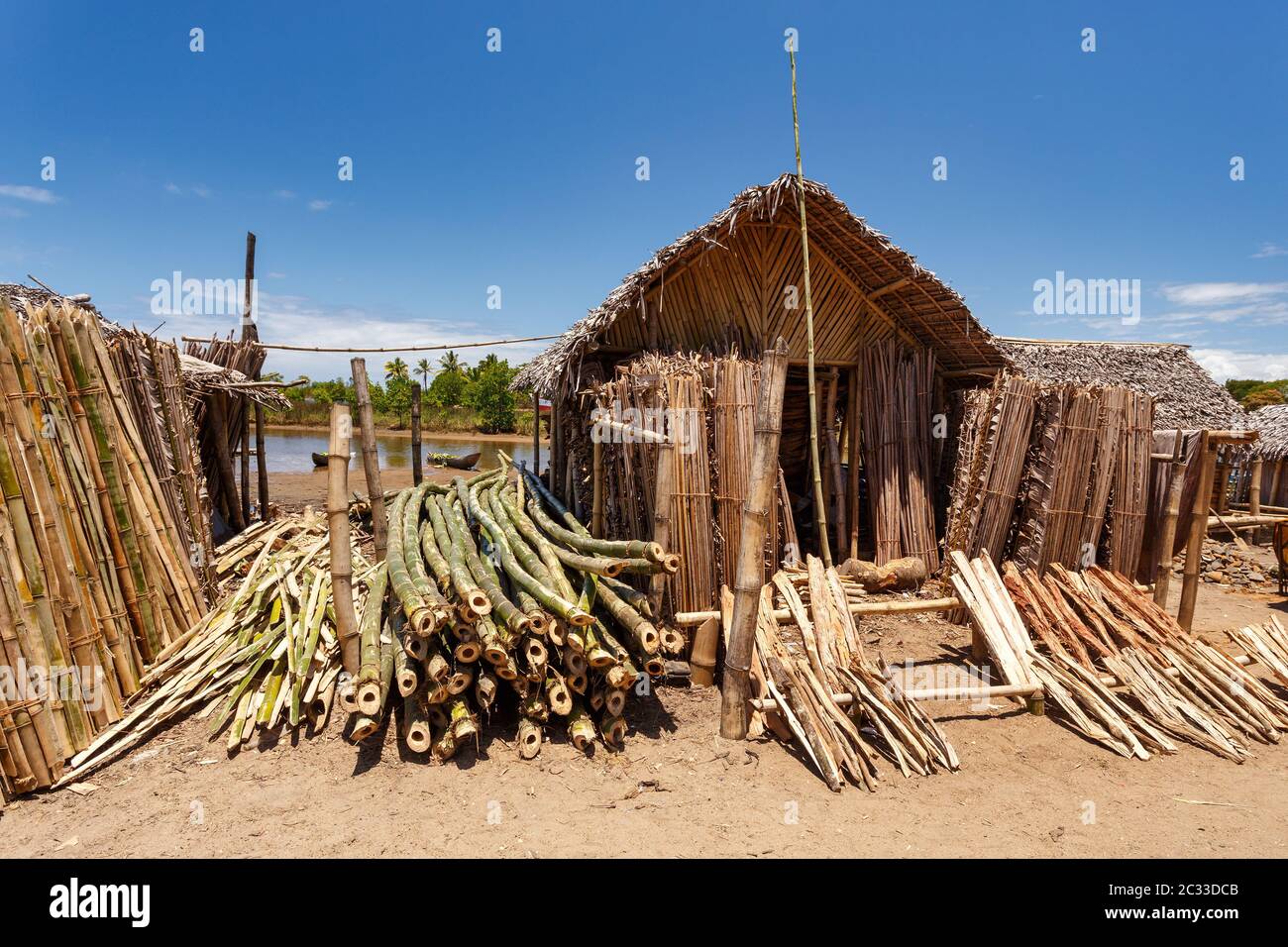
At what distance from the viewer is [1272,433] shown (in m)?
14.7

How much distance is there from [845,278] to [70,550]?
318 inches

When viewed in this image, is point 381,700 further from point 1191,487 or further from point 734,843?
point 1191,487

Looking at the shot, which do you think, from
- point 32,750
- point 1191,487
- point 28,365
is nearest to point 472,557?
point 32,750

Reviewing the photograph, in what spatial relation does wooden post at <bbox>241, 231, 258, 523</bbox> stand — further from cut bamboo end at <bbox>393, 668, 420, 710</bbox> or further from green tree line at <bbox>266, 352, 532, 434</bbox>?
green tree line at <bbox>266, 352, 532, 434</bbox>

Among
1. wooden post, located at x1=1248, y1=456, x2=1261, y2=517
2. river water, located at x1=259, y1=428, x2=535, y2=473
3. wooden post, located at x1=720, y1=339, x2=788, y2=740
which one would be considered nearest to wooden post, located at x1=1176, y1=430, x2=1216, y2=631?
wooden post, located at x1=720, y1=339, x2=788, y2=740

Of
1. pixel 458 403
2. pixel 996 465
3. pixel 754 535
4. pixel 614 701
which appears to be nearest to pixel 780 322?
pixel 996 465

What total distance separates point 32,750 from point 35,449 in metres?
1.88

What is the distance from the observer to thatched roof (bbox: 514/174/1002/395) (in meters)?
7.23

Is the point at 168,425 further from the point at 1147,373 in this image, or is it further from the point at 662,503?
the point at 1147,373

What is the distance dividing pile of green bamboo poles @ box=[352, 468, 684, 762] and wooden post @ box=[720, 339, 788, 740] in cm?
45

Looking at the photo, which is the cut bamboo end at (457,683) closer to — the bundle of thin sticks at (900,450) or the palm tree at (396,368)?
the bundle of thin sticks at (900,450)

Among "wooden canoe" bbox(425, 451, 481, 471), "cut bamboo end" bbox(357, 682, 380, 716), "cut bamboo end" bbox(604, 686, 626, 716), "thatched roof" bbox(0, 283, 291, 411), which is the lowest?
"cut bamboo end" bbox(604, 686, 626, 716)

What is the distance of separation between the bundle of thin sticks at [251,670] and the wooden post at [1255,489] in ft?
56.4
